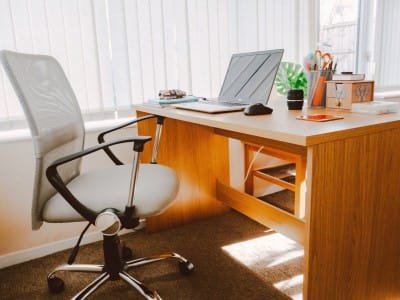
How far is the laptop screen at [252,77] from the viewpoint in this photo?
1560mm

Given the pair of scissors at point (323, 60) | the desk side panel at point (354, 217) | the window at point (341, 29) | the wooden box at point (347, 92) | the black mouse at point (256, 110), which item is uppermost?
the window at point (341, 29)

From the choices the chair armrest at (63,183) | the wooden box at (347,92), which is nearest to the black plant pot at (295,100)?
the wooden box at (347,92)

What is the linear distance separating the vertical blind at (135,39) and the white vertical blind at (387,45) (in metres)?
1.10

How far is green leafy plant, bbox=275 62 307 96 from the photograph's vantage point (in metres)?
1.91

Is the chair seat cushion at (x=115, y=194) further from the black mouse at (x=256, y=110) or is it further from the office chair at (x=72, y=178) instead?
the black mouse at (x=256, y=110)

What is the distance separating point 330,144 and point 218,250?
1147 mm

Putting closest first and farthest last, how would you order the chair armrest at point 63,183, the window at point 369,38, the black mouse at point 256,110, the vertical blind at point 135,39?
1. the chair armrest at point 63,183
2. the black mouse at point 256,110
3. the vertical blind at point 135,39
4. the window at point 369,38

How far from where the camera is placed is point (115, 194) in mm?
1275

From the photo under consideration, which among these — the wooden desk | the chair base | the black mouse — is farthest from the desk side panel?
the chair base

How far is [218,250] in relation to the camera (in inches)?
76.2

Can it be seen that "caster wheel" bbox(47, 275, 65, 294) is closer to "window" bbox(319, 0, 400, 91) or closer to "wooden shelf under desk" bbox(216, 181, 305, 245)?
"wooden shelf under desk" bbox(216, 181, 305, 245)

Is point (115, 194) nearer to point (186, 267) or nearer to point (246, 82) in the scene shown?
point (186, 267)

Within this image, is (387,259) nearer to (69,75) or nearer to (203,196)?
(203,196)

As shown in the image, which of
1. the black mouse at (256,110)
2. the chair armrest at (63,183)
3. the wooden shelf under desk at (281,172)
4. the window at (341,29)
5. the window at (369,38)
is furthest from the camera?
the window at (369,38)
